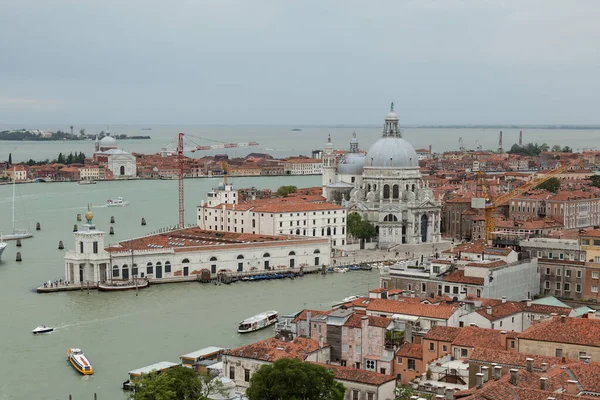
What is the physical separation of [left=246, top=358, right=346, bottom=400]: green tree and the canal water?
3.70m

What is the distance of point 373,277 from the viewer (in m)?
25.3

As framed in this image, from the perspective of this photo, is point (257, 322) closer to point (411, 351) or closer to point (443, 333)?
point (411, 351)

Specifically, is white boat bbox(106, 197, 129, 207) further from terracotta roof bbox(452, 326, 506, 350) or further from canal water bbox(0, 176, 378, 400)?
terracotta roof bbox(452, 326, 506, 350)

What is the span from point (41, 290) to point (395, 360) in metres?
11.6

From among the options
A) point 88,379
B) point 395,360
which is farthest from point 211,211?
point 395,360

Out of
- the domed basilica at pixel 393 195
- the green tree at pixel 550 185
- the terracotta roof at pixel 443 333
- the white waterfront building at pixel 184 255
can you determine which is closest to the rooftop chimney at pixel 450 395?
the terracotta roof at pixel 443 333

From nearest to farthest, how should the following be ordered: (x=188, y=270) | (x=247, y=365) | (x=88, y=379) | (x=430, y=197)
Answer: (x=247, y=365) < (x=88, y=379) < (x=188, y=270) < (x=430, y=197)

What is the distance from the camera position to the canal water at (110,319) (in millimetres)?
15180

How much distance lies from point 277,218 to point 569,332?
17.9 meters

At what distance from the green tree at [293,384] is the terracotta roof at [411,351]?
2.17 m

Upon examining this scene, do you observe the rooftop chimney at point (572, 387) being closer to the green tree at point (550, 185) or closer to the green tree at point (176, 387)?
the green tree at point (176, 387)

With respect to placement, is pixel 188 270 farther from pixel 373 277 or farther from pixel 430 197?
pixel 430 197

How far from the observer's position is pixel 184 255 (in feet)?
82.1

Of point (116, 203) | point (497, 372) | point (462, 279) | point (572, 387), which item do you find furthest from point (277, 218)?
point (116, 203)
